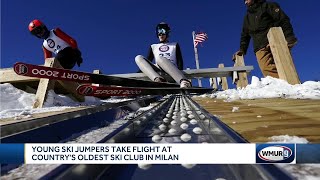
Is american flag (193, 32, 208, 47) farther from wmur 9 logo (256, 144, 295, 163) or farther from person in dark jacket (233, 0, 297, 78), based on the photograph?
wmur 9 logo (256, 144, 295, 163)

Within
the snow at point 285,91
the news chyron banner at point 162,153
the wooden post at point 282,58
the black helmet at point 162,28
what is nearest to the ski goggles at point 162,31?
the black helmet at point 162,28

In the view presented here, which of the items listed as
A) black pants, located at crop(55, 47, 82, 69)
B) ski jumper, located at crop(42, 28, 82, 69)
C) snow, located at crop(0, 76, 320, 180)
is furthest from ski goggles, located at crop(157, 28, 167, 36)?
snow, located at crop(0, 76, 320, 180)

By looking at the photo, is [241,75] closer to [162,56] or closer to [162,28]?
[162,56]

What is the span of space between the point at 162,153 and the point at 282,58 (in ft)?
12.4

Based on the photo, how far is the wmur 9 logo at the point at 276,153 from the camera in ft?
3.03

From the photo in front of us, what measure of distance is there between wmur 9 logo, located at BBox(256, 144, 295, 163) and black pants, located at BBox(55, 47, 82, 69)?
5483 millimetres

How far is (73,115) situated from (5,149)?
1140 mm

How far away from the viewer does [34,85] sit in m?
5.09

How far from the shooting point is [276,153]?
94 centimetres

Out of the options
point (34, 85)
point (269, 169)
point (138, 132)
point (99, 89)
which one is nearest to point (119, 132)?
point (138, 132)

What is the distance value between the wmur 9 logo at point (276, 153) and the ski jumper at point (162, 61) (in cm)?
583

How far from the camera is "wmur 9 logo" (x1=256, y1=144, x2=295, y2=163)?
922mm

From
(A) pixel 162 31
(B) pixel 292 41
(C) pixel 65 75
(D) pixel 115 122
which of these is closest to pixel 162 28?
(A) pixel 162 31

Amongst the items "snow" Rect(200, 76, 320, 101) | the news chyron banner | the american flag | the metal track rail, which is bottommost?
the metal track rail
